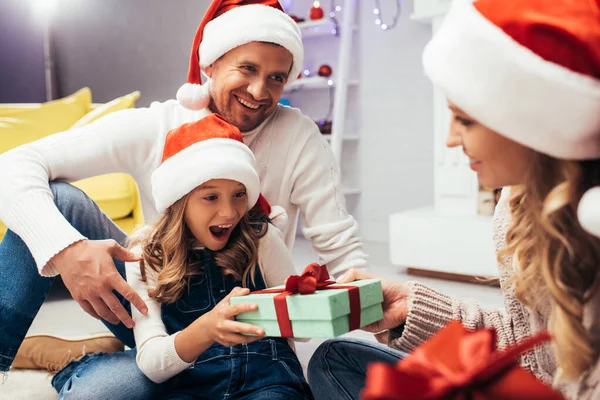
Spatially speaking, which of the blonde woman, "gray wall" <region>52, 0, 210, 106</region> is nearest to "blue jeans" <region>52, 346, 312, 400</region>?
the blonde woman

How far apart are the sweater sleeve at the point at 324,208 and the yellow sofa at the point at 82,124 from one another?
1.45m

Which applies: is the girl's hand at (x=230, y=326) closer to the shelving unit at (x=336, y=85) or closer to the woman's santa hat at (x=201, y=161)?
the woman's santa hat at (x=201, y=161)

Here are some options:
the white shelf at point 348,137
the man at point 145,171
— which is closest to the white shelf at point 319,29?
the white shelf at point 348,137

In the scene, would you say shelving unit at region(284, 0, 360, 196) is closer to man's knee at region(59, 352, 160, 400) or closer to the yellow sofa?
the yellow sofa

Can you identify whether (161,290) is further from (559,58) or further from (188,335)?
(559,58)

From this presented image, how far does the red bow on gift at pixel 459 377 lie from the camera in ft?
1.53

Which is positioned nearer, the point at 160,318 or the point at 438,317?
the point at 438,317

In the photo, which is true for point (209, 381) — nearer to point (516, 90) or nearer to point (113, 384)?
point (113, 384)

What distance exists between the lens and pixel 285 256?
1360 mm

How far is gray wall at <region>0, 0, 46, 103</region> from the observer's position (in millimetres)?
4953

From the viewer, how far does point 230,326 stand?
1.02m

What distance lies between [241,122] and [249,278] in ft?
1.29

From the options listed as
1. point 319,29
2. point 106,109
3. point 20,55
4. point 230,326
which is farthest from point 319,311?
point 20,55

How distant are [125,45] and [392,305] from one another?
4.62m
